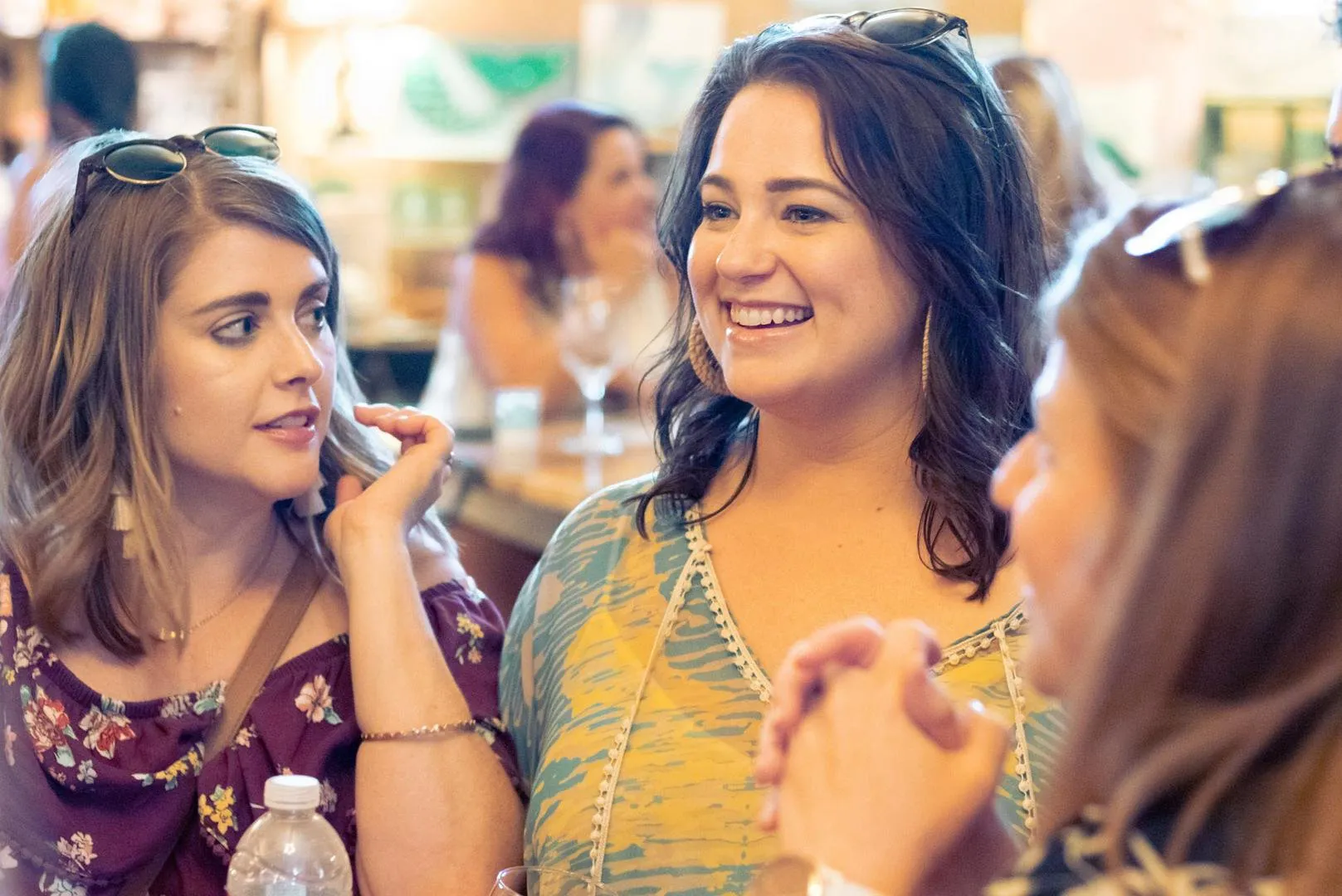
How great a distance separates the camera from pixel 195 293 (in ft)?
5.60

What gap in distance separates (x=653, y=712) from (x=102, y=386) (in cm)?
75

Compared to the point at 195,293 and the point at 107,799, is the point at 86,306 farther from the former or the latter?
the point at 107,799

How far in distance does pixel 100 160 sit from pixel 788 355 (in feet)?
2.81

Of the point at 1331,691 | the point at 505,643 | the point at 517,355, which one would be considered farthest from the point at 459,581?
the point at 517,355

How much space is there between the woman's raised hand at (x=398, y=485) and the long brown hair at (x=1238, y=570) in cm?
A: 104

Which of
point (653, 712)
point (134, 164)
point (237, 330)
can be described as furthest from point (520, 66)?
point (653, 712)

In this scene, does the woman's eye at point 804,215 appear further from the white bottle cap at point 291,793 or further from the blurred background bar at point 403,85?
the blurred background bar at point 403,85

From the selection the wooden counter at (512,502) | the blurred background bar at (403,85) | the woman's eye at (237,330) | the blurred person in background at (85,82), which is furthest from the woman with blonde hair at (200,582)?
the blurred background bar at (403,85)

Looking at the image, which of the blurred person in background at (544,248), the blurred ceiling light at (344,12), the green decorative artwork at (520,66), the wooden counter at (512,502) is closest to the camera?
the wooden counter at (512,502)

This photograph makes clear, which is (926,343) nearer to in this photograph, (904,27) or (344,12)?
(904,27)

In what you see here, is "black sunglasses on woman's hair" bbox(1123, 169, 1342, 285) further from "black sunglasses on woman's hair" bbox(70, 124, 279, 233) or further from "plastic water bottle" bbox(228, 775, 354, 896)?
"black sunglasses on woman's hair" bbox(70, 124, 279, 233)

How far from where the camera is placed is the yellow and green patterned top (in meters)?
1.45

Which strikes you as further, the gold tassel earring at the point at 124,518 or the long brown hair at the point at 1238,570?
the gold tassel earring at the point at 124,518

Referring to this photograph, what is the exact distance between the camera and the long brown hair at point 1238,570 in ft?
2.57
